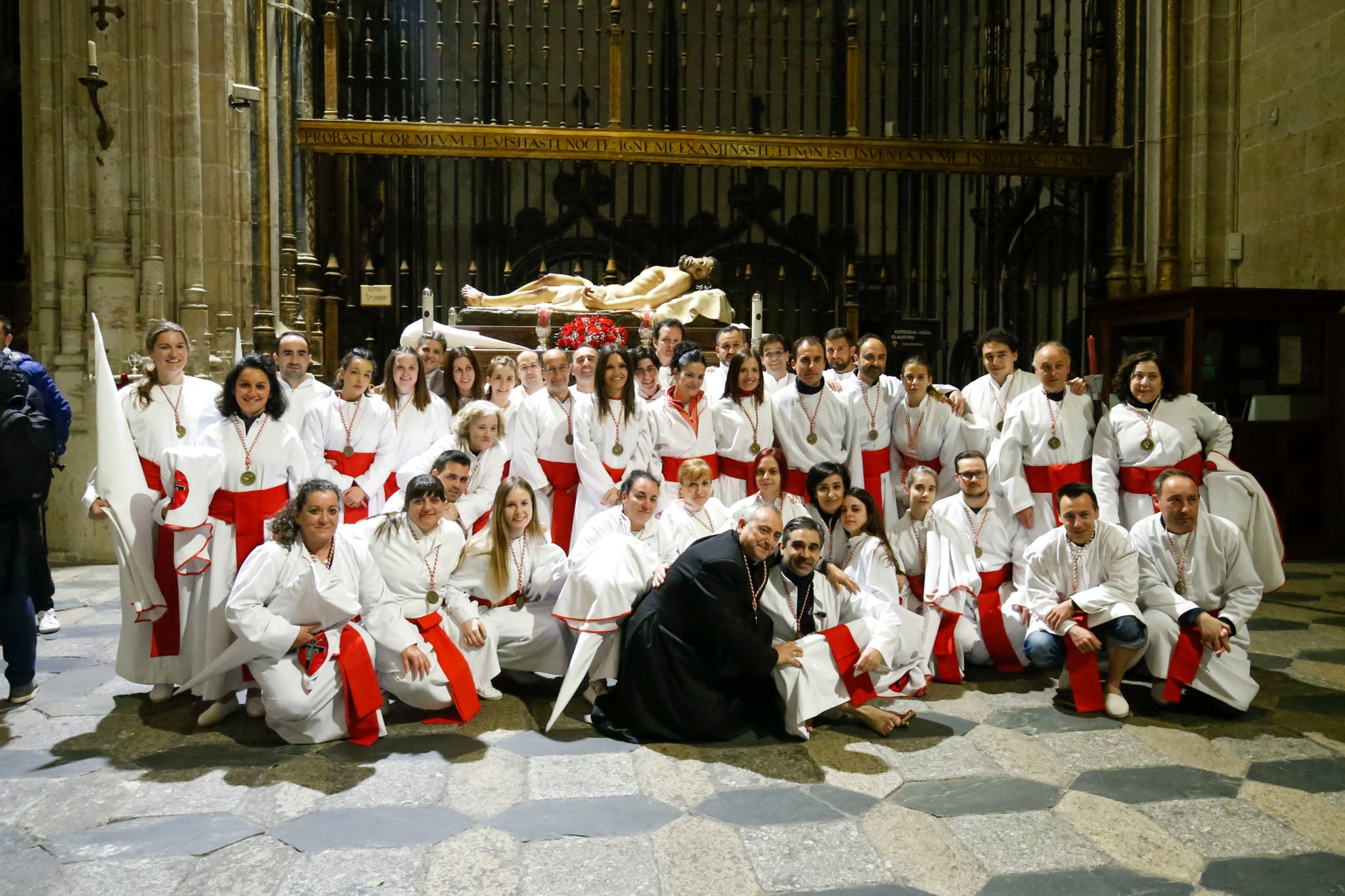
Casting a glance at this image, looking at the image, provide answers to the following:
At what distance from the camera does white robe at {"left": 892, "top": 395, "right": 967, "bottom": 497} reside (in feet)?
18.7

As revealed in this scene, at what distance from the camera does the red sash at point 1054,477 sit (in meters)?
5.45

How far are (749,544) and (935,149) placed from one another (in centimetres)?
645

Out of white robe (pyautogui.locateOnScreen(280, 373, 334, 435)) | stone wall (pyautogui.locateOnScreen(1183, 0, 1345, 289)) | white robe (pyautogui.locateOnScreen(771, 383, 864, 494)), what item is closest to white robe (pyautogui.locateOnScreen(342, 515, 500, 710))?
white robe (pyautogui.locateOnScreen(280, 373, 334, 435))

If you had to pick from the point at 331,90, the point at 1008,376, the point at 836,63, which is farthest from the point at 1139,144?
the point at 331,90

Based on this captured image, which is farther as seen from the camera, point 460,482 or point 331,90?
point 331,90

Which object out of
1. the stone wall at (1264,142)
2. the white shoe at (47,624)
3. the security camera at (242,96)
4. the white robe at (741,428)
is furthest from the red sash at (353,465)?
the stone wall at (1264,142)

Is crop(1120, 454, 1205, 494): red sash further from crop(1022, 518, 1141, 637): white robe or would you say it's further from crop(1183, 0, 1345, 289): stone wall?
crop(1183, 0, 1345, 289): stone wall

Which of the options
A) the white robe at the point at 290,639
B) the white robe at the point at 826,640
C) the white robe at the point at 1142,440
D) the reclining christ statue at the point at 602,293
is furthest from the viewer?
the reclining christ statue at the point at 602,293

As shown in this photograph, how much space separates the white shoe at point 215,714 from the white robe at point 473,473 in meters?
1.24

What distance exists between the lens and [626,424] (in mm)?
5363

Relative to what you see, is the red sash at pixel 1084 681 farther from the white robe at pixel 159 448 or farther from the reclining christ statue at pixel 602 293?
the reclining christ statue at pixel 602 293

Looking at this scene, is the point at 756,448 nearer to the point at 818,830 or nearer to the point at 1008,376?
the point at 1008,376

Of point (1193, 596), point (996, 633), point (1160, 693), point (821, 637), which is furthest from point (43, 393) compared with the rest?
point (1193, 596)

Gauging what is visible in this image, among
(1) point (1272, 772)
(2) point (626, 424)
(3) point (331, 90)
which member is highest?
(3) point (331, 90)
